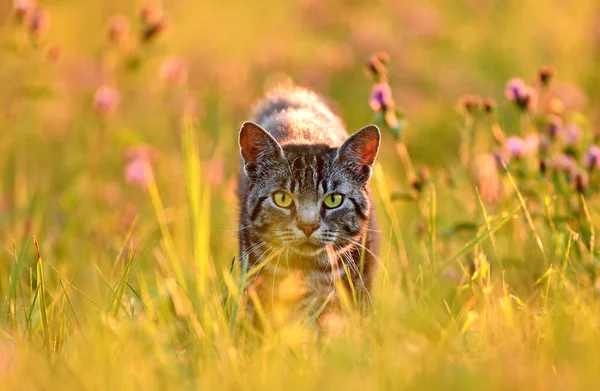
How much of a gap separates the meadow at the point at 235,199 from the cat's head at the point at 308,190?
14 cm

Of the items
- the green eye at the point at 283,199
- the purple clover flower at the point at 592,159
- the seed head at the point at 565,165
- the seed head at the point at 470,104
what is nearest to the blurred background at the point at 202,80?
the green eye at the point at 283,199

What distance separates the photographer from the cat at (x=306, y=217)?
11.7ft

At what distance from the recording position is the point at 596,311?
2.85 meters

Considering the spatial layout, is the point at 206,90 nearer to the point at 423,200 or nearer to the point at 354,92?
the point at 354,92

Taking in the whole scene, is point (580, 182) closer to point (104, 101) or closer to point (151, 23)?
point (151, 23)

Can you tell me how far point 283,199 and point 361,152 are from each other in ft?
1.34

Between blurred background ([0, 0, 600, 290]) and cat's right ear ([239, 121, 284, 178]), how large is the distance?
36.2 inches

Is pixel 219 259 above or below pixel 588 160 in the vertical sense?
below

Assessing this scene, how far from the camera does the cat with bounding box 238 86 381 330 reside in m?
3.56

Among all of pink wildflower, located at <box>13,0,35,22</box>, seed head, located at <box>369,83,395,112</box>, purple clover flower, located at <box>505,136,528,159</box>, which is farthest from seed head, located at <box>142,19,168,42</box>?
purple clover flower, located at <box>505,136,528,159</box>

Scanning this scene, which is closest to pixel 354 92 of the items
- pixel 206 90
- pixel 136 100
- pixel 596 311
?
Answer: pixel 206 90

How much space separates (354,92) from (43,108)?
270 cm

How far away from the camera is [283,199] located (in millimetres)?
3689

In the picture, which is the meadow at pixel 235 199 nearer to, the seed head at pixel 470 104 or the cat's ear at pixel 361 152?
the seed head at pixel 470 104
